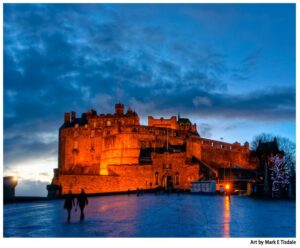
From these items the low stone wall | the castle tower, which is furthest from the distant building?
the castle tower

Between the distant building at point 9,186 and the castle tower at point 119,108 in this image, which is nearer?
the distant building at point 9,186

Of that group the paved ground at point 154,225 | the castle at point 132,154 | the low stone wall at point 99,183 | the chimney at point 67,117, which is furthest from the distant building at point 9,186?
the chimney at point 67,117

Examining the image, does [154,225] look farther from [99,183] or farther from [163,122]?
[163,122]

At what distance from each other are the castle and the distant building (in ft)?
71.2

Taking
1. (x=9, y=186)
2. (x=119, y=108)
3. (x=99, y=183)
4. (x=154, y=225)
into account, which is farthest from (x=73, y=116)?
(x=154, y=225)

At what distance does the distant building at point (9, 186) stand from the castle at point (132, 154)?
2171 centimetres

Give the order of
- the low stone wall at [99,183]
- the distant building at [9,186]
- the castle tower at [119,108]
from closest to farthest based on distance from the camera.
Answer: the distant building at [9,186] < the low stone wall at [99,183] < the castle tower at [119,108]

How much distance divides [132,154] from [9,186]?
34.2m

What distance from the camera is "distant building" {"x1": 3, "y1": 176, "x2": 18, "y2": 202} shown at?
25969mm

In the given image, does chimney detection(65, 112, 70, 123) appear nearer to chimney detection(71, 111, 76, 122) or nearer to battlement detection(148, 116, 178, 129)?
chimney detection(71, 111, 76, 122)

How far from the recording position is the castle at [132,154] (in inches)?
1983

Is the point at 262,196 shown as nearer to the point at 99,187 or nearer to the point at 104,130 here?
the point at 99,187

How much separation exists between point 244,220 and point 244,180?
34879 millimetres

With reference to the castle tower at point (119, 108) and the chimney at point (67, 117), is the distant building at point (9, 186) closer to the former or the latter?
the castle tower at point (119, 108)
